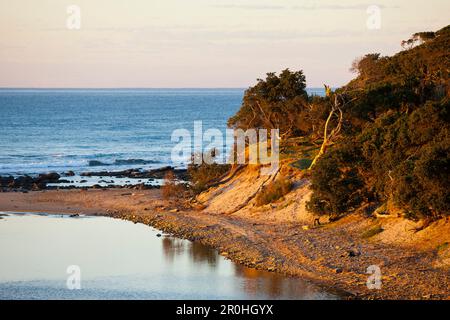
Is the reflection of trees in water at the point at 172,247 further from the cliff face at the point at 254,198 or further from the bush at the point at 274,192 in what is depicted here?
the bush at the point at 274,192

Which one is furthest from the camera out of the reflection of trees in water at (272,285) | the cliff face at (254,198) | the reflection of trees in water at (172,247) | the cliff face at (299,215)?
the cliff face at (254,198)

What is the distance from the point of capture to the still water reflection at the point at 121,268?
87.1ft

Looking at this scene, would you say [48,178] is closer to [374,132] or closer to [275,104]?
[275,104]

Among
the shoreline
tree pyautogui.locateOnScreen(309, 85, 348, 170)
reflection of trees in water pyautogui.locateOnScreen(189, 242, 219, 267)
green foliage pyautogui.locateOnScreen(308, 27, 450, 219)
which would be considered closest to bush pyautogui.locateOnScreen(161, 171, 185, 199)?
the shoreline

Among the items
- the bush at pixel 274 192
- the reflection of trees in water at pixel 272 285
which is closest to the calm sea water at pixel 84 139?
the bush at pixel 274 192

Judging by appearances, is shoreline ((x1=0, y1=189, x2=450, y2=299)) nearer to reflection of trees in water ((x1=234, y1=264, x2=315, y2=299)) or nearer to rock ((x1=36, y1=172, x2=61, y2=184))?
reflection of trees in water ((x1=234, y1=264, x2=315, y2=299))

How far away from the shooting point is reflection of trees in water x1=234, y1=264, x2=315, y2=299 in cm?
2614

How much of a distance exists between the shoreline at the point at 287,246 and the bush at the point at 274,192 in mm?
1667

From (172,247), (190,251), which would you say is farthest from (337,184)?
(172,247)

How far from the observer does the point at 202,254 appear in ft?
108

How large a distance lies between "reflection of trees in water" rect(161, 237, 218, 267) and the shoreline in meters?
0.50

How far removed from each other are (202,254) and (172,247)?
2.05 m
